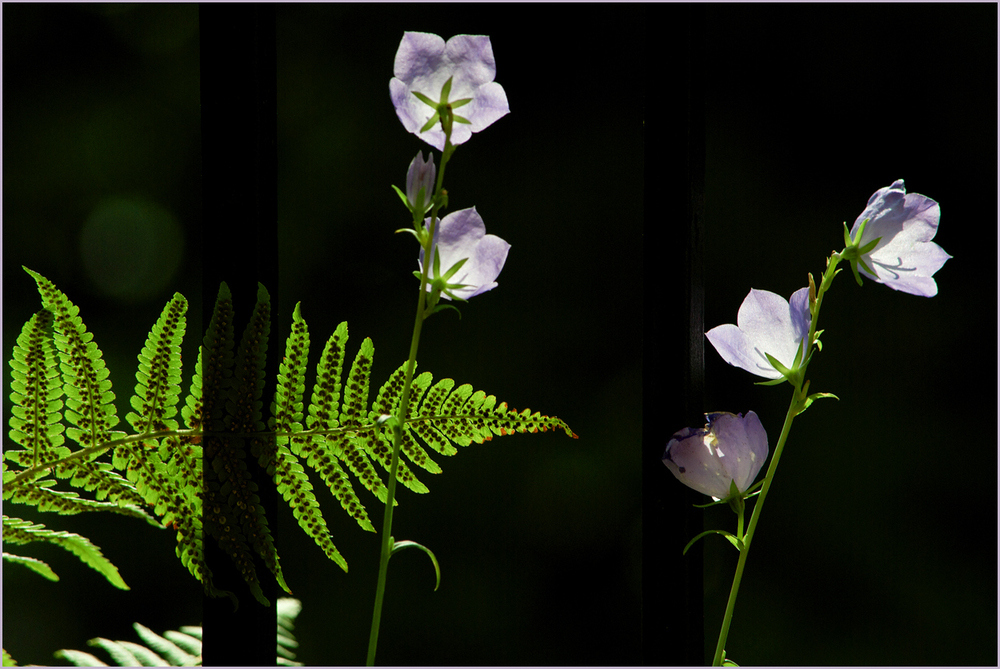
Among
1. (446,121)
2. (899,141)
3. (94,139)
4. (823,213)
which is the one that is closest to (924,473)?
(823,213)

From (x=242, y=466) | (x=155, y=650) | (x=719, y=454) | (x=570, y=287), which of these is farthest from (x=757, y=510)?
(x=570, y=287)

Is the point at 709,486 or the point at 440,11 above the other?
the point at 440,11

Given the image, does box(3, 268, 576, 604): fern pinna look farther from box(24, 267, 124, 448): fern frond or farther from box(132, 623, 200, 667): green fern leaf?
box(132, 623, 200, 667): green fern leaf

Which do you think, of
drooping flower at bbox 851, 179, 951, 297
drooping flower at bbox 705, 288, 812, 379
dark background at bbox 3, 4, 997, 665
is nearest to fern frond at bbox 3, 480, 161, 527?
drooping flower at bbox 705, 288, 812, 379

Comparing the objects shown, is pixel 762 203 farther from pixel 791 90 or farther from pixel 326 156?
pixel 326 156

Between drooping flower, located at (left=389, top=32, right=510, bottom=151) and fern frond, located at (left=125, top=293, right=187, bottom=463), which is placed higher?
drooping flower, located at (left=389, top=32, right=510, bottom=151)

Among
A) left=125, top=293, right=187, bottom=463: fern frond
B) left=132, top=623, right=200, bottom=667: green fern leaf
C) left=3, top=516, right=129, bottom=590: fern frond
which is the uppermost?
left=125, top=293, right=187, bottom=463: fern frond
